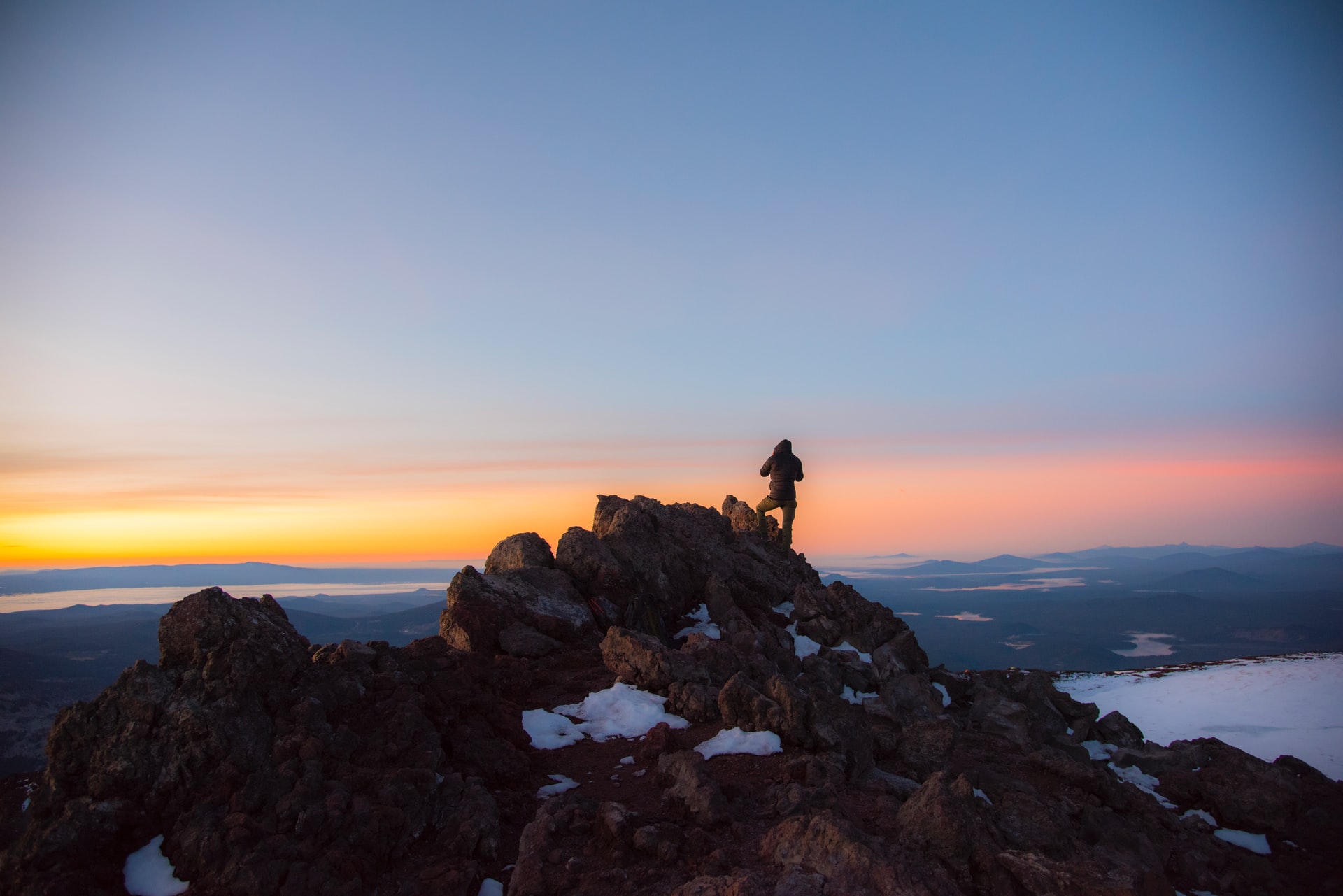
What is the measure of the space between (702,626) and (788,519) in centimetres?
876

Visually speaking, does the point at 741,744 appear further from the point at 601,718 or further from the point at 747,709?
the point at 601,718

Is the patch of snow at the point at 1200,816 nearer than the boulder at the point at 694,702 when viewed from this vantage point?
No

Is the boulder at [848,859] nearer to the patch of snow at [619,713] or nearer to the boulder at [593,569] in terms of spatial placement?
the patch of snow at [619,713]

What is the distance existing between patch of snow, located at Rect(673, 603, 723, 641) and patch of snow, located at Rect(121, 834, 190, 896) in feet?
48.7

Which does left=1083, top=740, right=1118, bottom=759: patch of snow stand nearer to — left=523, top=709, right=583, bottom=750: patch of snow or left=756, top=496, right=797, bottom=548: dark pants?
left=756, top=496, right=797, bottom=548: dark pants

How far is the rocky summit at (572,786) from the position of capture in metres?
8.09

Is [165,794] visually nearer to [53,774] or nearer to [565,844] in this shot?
[53,774]

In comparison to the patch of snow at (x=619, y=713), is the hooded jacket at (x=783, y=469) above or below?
above

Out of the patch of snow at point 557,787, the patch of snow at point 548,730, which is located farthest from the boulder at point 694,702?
the patch of snow at point 557,787

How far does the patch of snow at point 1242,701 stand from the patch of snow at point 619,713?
21.5 meters

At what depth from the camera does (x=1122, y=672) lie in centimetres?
3381

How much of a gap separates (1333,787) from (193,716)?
24.4 meters

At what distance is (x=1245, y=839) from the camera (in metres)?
14.8

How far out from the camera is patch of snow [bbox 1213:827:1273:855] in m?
14.4
